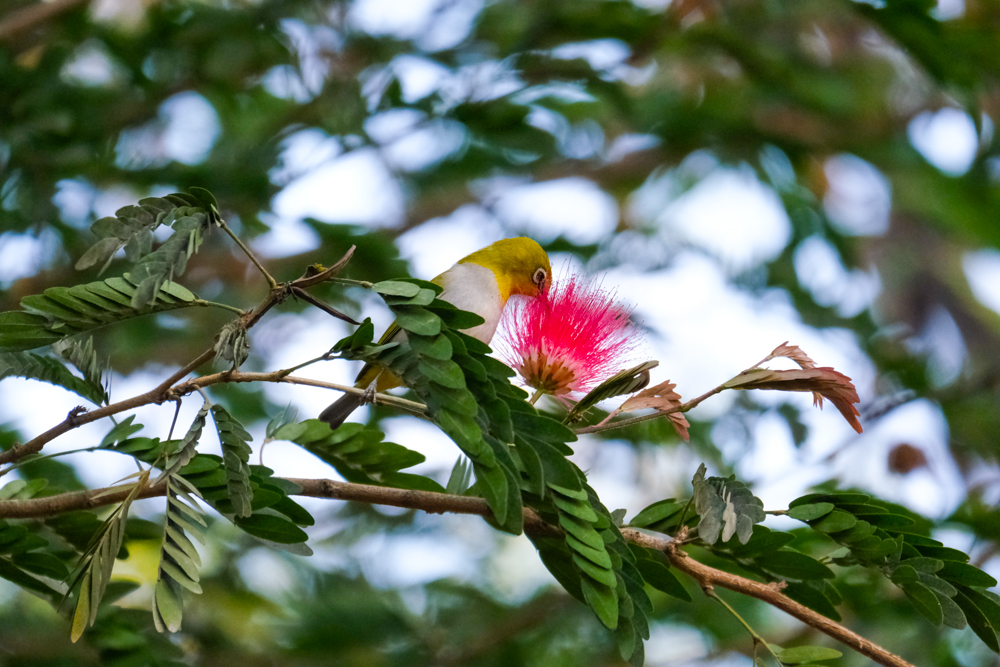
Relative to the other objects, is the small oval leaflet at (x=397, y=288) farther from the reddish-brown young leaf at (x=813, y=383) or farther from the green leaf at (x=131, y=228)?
the reddish-brown young leaf at (x=813, y=383)

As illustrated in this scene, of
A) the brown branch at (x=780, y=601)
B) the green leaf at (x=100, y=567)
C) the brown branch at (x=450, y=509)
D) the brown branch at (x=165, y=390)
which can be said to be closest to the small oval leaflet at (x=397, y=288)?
the brown branch at (x=165, y=390)

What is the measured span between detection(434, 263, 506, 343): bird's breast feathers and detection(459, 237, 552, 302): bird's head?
0.03 meters

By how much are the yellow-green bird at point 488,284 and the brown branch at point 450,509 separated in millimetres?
713

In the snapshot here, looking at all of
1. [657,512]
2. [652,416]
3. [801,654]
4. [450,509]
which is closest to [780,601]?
[801,654]

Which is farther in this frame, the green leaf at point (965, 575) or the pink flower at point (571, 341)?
the pink flower at point (571, 341)

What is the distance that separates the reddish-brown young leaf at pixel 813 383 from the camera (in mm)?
1095

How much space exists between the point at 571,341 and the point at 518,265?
2.07 ft

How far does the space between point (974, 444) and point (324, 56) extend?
3061 millimetres

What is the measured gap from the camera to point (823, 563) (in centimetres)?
119

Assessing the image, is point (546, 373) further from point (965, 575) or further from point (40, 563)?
point (40, 563)

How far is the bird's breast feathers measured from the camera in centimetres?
184

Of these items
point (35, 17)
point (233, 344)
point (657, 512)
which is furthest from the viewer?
point (35, 17)

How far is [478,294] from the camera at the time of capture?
6.15ft

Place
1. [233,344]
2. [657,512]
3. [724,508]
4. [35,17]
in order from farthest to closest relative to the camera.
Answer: [35,17], [657,512], [724,508], [233,344]
